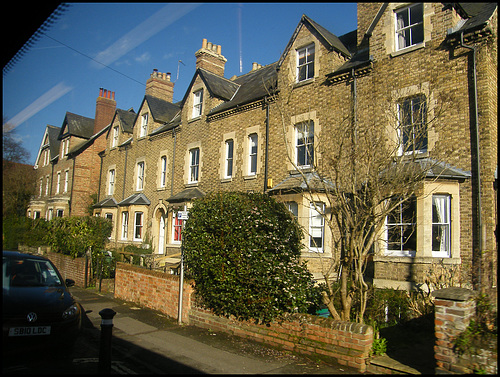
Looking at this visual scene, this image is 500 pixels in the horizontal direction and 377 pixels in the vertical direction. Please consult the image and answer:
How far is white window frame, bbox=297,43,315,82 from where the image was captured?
592 inches

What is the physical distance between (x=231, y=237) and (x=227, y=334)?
206cm

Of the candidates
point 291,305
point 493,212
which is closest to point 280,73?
point 493,212

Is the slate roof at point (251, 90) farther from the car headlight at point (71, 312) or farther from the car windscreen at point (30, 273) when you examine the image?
the car headlight at point (71, 312)

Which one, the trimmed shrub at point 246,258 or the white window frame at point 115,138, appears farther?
the white window frame at point 115,138

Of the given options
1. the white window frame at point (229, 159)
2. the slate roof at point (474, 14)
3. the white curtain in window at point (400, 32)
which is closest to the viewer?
the slate roof at point (474, 14)

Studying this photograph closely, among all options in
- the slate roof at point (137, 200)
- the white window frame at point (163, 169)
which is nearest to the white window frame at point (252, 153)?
the white window frame at point (163, 169)

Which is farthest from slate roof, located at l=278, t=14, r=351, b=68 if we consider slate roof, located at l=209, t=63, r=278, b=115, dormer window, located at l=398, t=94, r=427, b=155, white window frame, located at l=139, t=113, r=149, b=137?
white window frame, located at l=139, t=113, r=149, b=137

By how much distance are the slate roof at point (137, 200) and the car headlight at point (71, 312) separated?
15527 millimetres

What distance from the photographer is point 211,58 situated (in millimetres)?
22281

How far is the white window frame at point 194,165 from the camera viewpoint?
19.6m

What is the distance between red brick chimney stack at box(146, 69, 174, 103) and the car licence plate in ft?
76.2

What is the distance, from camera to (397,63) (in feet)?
40.2

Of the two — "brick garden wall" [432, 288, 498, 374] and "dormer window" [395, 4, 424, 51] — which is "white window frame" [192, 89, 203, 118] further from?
"brick garden wall" [432, 288, 498, 374]

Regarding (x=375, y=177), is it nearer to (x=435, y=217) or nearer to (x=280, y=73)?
(x=435, y=217)
